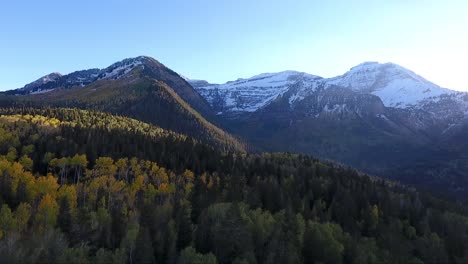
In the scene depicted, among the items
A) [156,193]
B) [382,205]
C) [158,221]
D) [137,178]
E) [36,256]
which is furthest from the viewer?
[382,205]

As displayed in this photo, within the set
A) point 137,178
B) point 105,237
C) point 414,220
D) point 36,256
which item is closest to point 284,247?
point 105,237

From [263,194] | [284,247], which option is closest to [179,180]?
[263,194]

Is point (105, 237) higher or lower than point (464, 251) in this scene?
higher

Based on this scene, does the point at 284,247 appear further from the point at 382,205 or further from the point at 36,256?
the point at 382,205

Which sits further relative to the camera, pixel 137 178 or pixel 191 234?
pixel 137 178

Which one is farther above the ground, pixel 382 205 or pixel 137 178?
pixel 137 178

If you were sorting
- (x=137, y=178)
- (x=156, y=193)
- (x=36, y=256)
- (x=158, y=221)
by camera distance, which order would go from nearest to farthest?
(x=36, y=256) → (x=158, y=221) → (x=156, y=193) → (x=137, y=178)

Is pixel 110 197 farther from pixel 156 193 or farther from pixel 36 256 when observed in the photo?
pixel 36 256

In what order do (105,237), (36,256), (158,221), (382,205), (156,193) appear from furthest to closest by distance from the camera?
1. (382,205)
2. (156,193)
3. (158,221)
4. (105,237)
5. (36,256)

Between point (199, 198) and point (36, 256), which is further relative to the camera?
point (199, 198)
